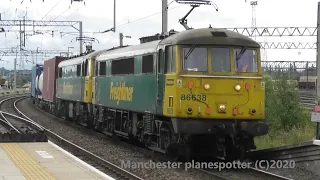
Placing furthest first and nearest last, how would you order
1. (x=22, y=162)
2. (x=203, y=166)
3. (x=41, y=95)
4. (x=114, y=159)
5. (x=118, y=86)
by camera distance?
(x=41, y=95), (x=118, y=86), (x=114, y=159), (x=203, y=166), (x=22, y=162)

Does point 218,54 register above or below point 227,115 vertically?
above

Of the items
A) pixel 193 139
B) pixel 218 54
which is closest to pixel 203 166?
pixel 193 139

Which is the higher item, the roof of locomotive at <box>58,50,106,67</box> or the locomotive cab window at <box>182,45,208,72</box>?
the roof of locomotive at <box>58,50,106,67</box>

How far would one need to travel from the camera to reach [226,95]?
13.2m

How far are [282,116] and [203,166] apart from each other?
6495 millimetres

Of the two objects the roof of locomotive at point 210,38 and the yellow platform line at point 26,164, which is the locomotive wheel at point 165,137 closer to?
the roof of locomotive at point 210,38

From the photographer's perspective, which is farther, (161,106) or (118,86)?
(118,86)

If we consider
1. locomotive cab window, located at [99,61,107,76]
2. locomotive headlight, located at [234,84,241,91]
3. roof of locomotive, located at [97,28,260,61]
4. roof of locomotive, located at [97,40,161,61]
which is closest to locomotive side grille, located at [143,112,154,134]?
roof of locomotive, located at [97,40,161,61]

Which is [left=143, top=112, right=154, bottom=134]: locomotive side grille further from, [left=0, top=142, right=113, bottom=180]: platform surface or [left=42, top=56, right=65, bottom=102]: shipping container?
[left=42, top=56, right=65, bottom=102]: shipping container

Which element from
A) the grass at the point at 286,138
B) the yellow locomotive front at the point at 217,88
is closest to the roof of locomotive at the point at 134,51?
the yellow locomotive front at the point at 217,88

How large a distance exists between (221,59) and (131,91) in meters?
4.13

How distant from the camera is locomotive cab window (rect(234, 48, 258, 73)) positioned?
1342 centimetres

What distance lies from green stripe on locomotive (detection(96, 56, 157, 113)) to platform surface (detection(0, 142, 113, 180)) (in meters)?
2.69

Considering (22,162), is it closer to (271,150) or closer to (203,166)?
(203,166)
